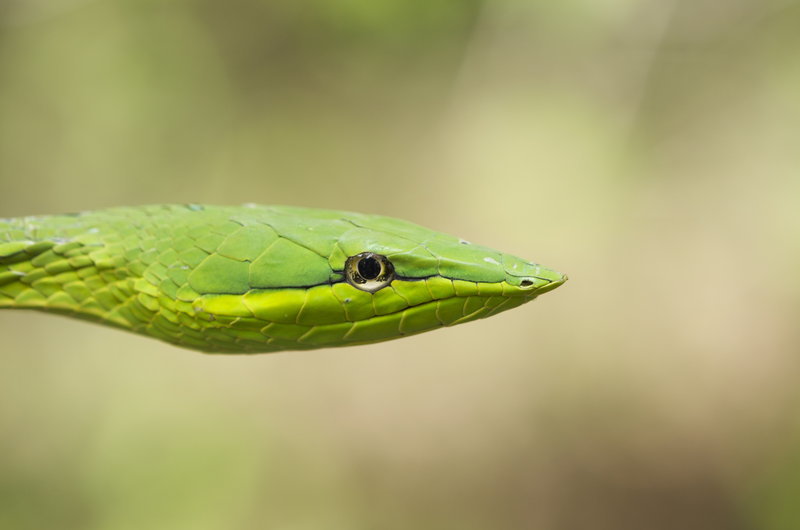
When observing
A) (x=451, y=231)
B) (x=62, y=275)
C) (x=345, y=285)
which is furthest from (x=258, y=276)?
(x=451, y=231)

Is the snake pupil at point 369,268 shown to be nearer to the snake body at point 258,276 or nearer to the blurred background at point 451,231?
the snake body at point 258,276

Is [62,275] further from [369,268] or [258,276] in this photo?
[369,268]

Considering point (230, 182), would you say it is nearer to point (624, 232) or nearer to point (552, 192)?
point (552, 192)

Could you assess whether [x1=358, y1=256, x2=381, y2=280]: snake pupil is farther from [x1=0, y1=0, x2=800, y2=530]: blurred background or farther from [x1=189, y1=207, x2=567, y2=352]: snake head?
[x1=0, y1=0, x2=800, y2=530]: blurred background

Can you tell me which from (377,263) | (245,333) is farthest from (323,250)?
(245,333)

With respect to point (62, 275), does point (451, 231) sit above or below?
above

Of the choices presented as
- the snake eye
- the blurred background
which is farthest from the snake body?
the blurred background

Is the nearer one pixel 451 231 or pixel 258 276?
pixel 258 276

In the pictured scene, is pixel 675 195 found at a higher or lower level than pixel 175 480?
higher
